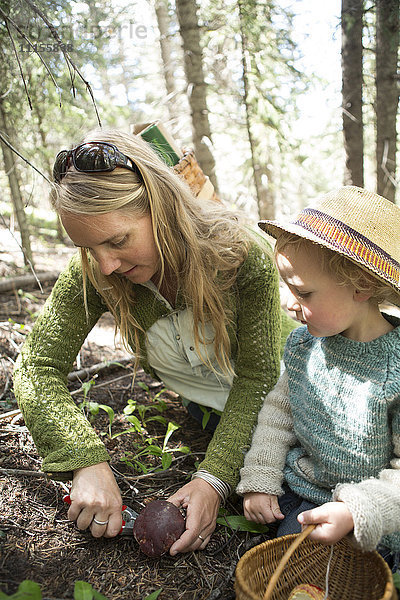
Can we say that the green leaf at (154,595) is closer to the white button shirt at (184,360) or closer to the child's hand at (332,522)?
the child's hand at (332,522)

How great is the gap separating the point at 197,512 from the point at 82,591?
21.3 inches

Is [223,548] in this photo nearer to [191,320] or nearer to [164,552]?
[164,552]

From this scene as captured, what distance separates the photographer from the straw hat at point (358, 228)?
1588 millimetres

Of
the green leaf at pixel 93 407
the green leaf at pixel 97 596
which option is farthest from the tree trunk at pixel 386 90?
the green leaf at pixel 97 596

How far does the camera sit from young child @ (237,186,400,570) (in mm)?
1536

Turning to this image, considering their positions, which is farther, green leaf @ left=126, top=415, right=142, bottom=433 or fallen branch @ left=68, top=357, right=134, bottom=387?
fallen branch @ left=68, top=357, right=134, bottom=387

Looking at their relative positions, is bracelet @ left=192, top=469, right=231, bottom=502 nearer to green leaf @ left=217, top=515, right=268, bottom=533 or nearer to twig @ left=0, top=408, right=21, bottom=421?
green leaf @ left=217, top=515, right=268, bottom=533

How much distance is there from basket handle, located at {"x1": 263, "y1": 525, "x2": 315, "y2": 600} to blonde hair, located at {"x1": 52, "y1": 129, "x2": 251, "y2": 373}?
1.04 m

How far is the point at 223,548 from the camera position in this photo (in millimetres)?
1945

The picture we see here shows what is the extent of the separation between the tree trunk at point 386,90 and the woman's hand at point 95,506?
4.81 m

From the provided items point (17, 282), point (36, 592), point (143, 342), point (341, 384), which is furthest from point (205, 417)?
point (17, 282)

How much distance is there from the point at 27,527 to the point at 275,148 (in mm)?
6880

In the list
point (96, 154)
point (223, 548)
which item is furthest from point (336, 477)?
point (96, 154)

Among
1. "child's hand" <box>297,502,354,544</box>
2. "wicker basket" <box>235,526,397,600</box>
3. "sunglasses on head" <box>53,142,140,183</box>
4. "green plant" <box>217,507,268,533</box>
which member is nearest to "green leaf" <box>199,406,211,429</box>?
"green plant" <box>217,507,268,533</box>
